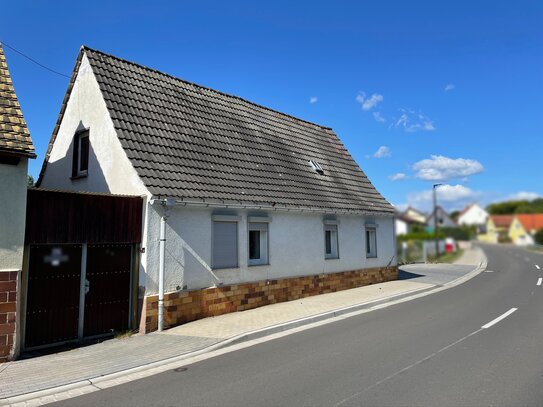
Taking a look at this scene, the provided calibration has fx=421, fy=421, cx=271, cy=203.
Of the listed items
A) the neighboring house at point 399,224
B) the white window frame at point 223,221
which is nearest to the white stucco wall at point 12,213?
the white window frame at point 223,221

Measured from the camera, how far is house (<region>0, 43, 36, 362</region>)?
22.7 ft

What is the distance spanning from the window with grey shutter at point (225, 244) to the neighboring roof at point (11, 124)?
469cm

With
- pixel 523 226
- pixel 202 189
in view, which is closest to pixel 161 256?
pixel 202 189

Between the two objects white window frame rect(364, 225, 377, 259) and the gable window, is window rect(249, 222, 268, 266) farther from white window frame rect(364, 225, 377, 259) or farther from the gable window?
white window frame rect(364, 225, 377, 259)

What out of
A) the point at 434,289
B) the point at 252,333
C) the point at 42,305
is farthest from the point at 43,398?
the point at 434,289

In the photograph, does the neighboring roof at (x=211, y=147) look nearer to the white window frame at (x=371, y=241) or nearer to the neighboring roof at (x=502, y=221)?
the white window frame at (x=371, y=241)

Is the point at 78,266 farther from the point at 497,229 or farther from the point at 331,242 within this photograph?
the point at 497,229

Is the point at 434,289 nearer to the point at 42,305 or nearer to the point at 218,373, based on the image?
the point at 218,373

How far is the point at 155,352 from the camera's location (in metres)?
7.33

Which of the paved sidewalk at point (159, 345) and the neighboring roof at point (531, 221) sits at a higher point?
the neighboring roof at point (531, 221)

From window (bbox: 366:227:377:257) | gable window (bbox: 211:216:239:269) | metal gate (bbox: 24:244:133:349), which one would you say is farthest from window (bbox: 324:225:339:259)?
metal gate (bbox: 24:244:133:349)

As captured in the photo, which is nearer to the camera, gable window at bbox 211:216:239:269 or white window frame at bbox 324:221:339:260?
gable window at bbox 211:216:239:269

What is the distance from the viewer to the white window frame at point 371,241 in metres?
17.0

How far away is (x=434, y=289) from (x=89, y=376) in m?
13.1
